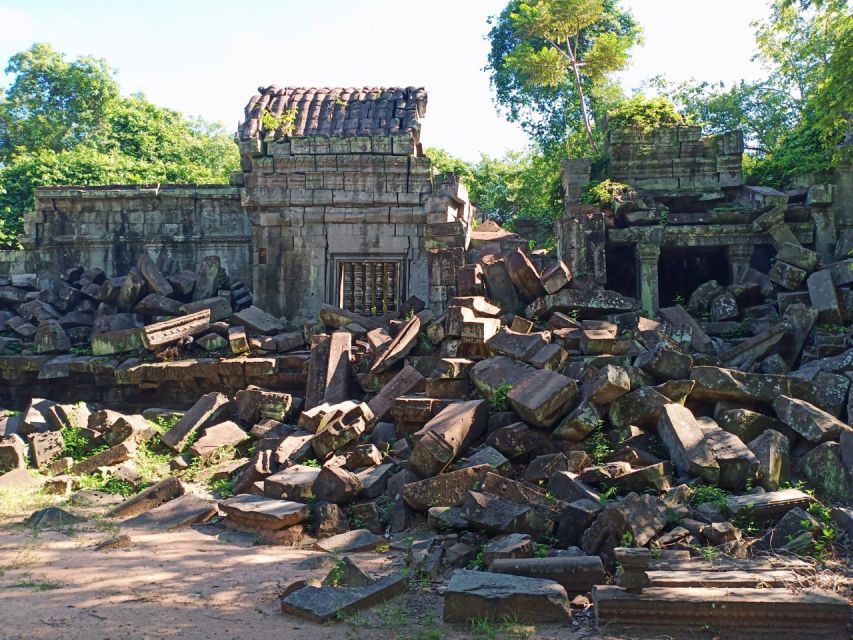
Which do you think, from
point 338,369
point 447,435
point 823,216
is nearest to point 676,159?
point 823,216

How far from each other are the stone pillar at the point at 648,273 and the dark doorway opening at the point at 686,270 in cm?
83

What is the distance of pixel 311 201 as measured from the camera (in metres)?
12.2

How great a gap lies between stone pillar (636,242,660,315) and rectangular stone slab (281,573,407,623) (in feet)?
24.0

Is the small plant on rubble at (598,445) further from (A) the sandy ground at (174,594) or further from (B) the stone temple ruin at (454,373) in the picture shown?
(A) the sandy ground at (174,594)

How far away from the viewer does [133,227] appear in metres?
13.7

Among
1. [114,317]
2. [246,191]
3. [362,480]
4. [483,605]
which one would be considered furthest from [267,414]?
[483,605]

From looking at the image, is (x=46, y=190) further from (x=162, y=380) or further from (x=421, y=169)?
(x=421, y=169)

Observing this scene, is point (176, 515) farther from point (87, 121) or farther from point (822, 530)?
point (87, 121)

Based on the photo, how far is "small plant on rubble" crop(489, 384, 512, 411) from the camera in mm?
7535

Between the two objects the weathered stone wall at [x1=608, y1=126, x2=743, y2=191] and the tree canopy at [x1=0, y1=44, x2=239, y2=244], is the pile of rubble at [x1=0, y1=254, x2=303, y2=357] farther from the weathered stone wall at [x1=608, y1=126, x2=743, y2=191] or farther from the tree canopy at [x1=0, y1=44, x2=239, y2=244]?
the tree canopy at [x1=0, y1=44, x2=239, y2=244]

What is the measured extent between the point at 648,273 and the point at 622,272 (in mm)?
1078

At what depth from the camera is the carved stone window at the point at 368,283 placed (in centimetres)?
1227

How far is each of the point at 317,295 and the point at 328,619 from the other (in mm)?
8170

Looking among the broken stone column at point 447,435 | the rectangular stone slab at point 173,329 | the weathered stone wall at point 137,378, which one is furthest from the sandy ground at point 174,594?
the rectangular stone slab at point 173,329
